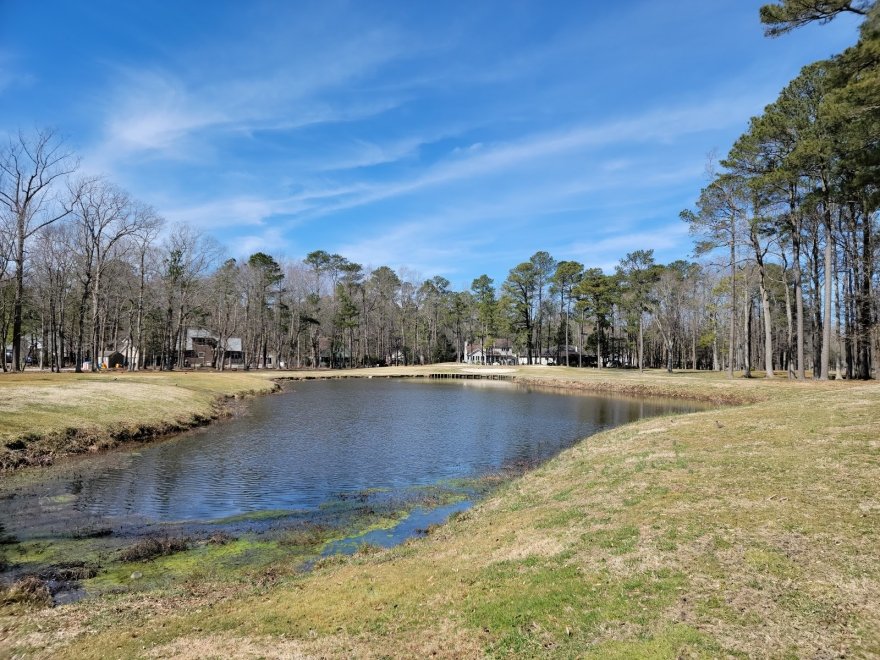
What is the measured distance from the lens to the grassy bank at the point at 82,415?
Result: 1833 cm

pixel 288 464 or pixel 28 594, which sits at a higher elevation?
pixel 28 594

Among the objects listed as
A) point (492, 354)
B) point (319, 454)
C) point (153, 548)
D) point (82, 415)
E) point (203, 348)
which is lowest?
point (319, 454)

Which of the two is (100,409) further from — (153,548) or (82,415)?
(153,548)

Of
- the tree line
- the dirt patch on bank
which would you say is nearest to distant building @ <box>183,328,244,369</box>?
the tree line

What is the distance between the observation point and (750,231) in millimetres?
40375

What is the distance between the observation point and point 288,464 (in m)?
20.1

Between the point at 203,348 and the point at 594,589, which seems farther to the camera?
the point at 203,348

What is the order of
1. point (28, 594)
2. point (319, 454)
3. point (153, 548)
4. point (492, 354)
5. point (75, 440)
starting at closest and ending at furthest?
point (28, 594) < point (153, 548) < point (75, 440) < point (319, 454) < point (492, 354)

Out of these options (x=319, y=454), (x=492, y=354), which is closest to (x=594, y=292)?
(x=492, y=354)

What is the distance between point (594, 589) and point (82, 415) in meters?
24.0

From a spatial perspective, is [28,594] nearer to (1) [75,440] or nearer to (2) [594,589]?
(2) [594,589]

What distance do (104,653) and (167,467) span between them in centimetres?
1429

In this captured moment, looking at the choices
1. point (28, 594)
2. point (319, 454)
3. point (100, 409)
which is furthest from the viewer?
point (100, 409)

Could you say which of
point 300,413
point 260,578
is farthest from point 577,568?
point 300,413
